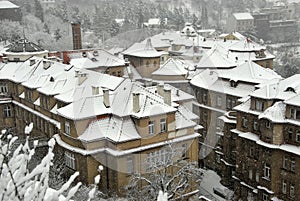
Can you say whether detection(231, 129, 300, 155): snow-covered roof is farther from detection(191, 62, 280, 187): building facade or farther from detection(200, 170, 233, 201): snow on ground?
detection(200, 170, 233, 201): snow on ground

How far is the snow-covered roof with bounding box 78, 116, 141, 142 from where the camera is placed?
Answer: 1638 cm

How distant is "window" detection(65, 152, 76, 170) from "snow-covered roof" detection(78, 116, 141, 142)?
1.06 metres

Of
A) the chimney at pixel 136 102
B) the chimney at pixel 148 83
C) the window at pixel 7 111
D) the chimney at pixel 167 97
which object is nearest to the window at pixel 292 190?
the chimney at pixel 167 97

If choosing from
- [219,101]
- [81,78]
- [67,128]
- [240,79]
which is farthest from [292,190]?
[81,78]

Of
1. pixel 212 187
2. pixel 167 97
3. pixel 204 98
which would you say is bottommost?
pixel 212 187

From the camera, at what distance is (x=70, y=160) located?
1738 centimetres

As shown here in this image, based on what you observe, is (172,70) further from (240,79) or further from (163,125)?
(163,125)

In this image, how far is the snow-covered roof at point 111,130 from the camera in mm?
16375

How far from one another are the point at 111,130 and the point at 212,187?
707 centimetres

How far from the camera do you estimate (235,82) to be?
2300 cm

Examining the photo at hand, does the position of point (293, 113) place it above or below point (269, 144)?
above

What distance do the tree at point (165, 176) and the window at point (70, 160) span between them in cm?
251

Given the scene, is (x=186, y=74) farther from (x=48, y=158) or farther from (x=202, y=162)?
(x=48, y=158)

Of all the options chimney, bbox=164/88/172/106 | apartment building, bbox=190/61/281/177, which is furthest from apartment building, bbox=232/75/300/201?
chimney, bbox=164/88/172/106
